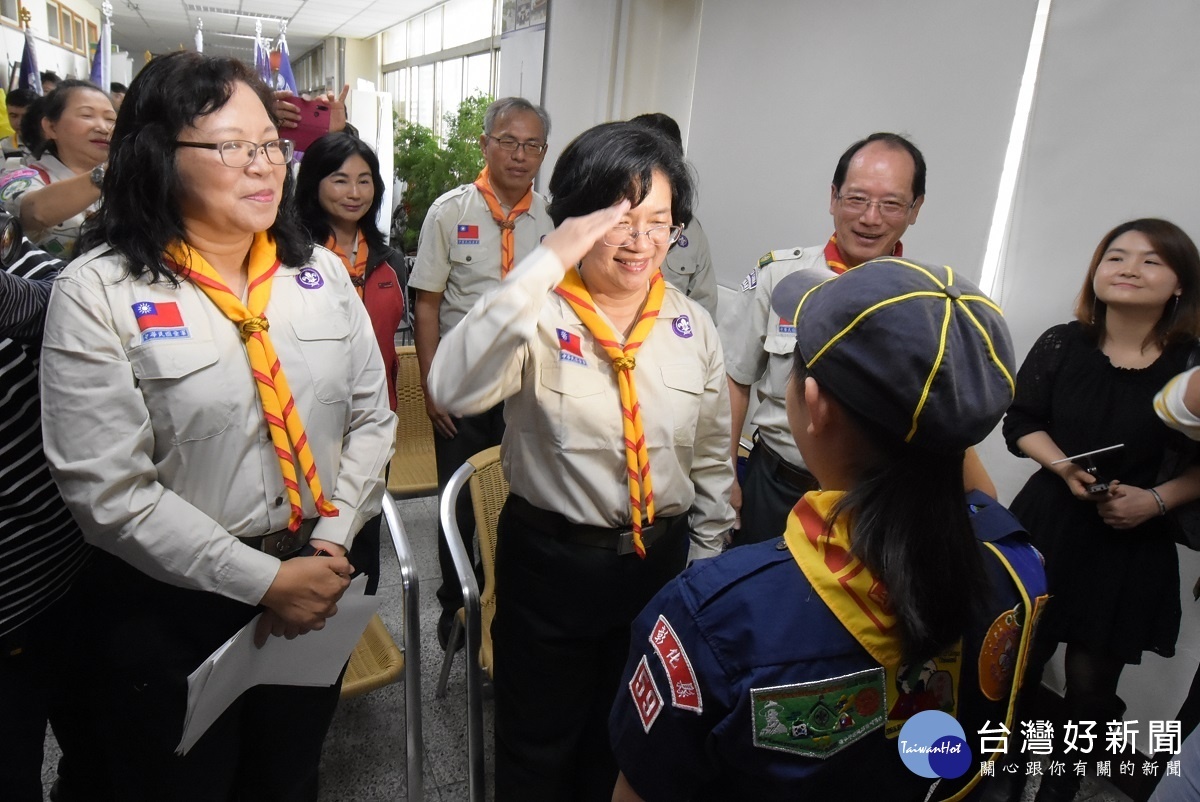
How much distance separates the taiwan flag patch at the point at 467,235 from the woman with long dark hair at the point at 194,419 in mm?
1298

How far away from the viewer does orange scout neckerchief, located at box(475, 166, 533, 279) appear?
2.74 meters

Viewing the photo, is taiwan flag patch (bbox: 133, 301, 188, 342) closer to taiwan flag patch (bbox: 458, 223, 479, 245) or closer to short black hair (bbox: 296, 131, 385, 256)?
short black hair (bbox: 296, 131, 385, 256)

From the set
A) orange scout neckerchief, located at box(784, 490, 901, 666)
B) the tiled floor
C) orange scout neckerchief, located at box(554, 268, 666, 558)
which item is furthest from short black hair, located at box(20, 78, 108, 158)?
orange scout neckerchief, located at box(784, 490, 901, 666)

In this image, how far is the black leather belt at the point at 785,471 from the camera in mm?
1930

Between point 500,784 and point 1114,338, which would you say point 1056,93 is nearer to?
point 1114,338

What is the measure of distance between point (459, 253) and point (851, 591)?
2221 mm

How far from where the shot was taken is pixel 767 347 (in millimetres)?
2047

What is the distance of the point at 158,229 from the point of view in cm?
124

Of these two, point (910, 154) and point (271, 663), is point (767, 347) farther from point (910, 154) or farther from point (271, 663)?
point (271, 663)

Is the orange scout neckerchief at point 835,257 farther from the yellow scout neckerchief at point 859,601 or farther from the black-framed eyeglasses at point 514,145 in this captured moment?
the yellow scout neckerchief at point 859,601

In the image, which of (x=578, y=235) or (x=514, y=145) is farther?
(x=514, y=145)

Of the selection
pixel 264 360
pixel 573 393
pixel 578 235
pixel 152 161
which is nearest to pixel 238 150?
pixel 152 161

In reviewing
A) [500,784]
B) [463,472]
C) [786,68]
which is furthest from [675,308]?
[786,68]

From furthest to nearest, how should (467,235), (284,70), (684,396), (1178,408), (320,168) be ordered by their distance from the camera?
(284,70)
(467,235)
(320,168)
(1178,408)
(684,396)
